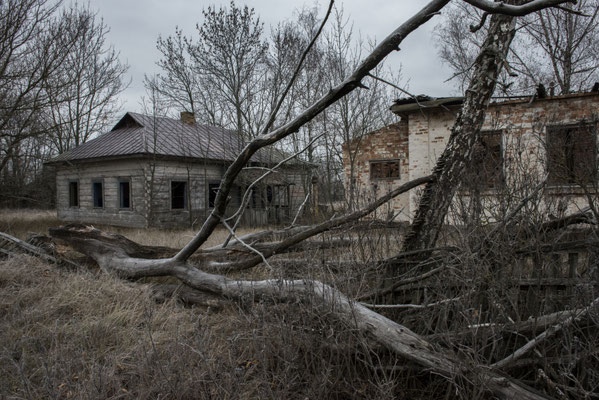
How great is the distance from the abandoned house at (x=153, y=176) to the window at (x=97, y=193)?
0.04 metres

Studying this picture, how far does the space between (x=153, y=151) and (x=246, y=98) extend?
4421 mm

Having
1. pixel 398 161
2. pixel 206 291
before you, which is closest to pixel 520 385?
pixel 206 291

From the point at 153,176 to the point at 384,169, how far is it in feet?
Result: 29.0

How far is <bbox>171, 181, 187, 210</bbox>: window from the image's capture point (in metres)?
15.8

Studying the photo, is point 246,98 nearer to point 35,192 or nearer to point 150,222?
point 150,222

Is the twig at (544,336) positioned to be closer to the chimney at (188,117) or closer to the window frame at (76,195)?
the chimney at (188,117)

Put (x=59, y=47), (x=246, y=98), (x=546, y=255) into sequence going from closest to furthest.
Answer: (x=546, y=255)
(x=59, y=47)
(x=246, y=98)

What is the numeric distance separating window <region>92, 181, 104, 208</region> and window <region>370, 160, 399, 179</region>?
1214 centimetres

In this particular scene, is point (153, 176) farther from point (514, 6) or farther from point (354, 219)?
point (514, 6)

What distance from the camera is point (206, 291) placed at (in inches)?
153

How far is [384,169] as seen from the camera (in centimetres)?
1222

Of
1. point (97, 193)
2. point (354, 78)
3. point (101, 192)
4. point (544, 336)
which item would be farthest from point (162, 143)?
point (544, 336)

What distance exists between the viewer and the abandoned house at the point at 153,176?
47.6 ft

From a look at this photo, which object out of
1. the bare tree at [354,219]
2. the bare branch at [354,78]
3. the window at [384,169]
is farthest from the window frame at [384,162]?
the bare branch at [354,78]
